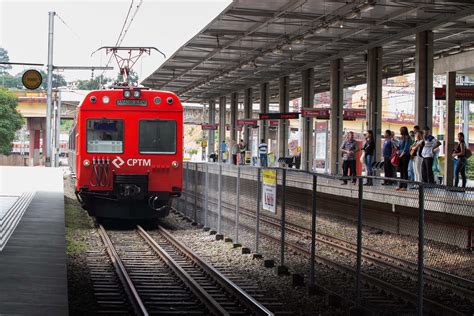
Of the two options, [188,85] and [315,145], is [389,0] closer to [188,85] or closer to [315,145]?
[315,145]

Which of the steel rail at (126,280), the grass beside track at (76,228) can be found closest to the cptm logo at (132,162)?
the grass beside track at (76,228)

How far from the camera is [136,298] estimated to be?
33.1 ft

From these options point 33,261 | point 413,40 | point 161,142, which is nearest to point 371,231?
point 33,261

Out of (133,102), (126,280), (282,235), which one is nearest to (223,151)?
(133,102)

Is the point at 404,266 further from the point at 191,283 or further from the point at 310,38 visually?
the point at 310,38

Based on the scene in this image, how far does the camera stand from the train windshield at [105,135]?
19.1 m

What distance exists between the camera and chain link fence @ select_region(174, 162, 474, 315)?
25.3 ft

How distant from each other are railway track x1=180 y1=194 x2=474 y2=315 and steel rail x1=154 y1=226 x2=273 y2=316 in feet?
4.01

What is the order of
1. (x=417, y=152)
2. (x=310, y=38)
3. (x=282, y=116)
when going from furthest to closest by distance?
(x=282, y=116) → (x=310, y=38) → (x=417, y=152)

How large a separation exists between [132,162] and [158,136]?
2.84 ft

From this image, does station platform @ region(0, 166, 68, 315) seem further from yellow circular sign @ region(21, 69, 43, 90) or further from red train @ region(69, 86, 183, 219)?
yellow circular sign @ region(21, 69, 43, 90)

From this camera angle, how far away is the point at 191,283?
11.5m

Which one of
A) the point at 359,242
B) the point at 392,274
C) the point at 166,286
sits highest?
the point at 359,242

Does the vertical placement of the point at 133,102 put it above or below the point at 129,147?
above
